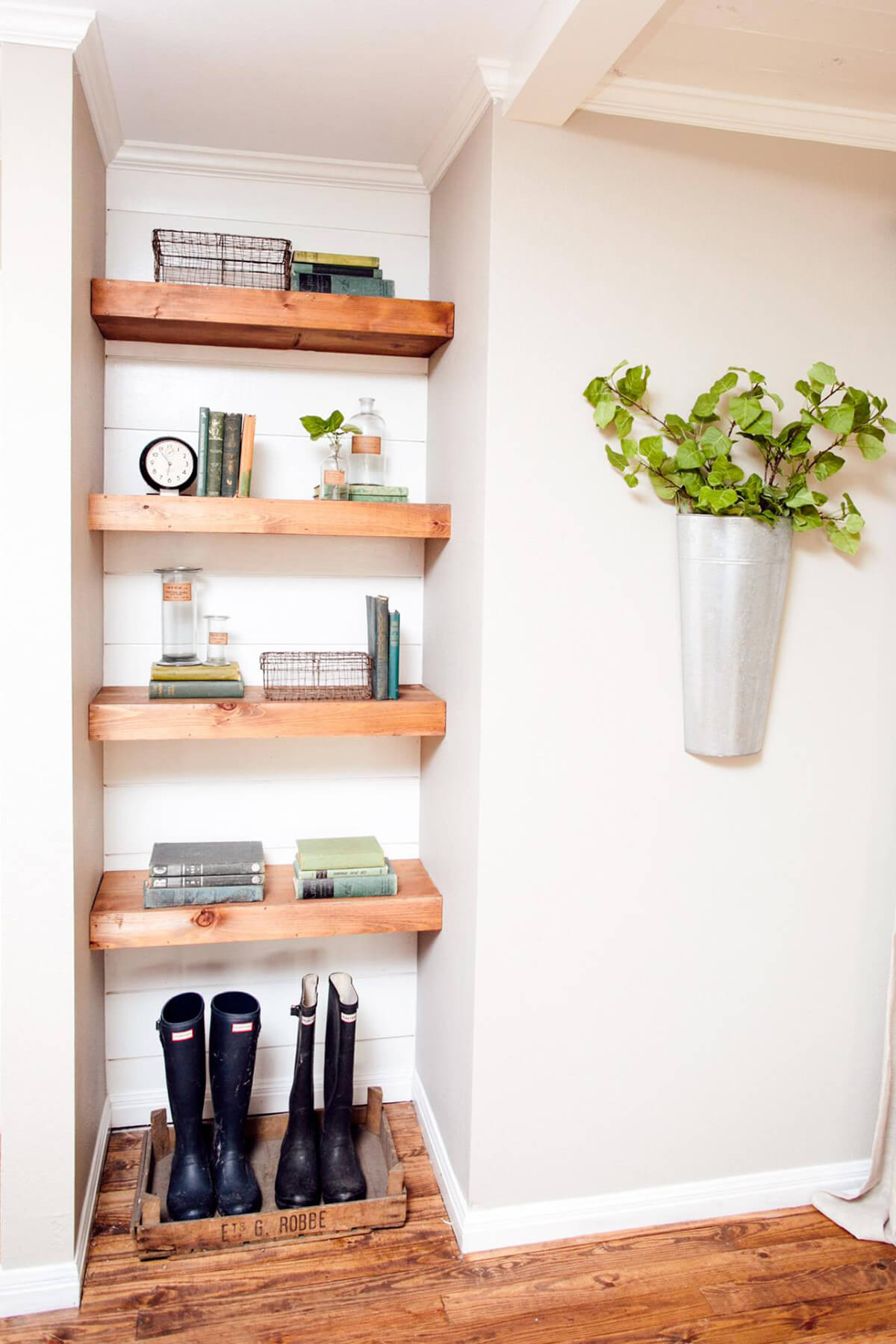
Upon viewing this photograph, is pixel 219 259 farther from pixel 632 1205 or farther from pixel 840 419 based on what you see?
pixel 632 1205

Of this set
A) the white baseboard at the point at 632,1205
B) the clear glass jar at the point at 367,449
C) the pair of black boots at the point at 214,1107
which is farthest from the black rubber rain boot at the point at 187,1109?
the clear glass jar at the point at 367,449

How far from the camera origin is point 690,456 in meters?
2.00

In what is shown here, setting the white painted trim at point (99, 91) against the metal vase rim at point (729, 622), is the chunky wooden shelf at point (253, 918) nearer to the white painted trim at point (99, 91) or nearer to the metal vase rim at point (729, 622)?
the metal vase rim at point (729, 622)

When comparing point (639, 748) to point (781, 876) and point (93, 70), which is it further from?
point (93, 70)

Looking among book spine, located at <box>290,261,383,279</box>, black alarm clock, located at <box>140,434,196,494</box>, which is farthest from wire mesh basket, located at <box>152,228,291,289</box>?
black alarm clock, located at <box>140,434,196,494</box>

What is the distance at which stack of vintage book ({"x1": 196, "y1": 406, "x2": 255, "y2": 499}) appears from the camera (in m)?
2.28

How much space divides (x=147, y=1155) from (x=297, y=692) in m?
1.08

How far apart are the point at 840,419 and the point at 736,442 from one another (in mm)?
197

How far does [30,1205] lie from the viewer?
2.00 metres

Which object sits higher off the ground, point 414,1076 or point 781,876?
point 781,876

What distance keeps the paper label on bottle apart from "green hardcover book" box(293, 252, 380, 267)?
378 mm

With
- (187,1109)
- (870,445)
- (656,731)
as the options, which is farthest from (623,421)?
(187,1109)

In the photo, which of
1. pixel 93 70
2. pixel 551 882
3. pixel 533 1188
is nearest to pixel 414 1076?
pixel 533 1188

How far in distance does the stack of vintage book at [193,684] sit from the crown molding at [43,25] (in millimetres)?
1194
